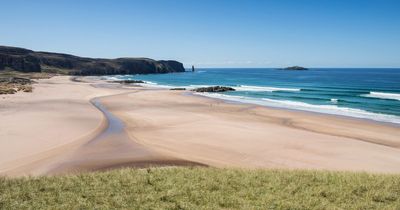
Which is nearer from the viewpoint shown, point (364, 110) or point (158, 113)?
point (158, 113)

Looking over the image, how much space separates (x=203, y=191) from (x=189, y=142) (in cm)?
993

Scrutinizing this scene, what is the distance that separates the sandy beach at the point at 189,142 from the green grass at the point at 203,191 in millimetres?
3890

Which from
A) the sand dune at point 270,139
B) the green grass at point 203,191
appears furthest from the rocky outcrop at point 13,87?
the green grass at point 203,191

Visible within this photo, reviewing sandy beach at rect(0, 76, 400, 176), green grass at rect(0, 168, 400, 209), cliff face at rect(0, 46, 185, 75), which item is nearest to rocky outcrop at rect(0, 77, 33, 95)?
sandy beach at rect(0, 76, 400, 176)

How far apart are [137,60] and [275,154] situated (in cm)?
15126

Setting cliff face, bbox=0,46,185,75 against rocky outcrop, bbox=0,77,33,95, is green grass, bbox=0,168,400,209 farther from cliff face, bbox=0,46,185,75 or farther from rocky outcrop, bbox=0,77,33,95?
cliff face, bbox=0,46,185,75

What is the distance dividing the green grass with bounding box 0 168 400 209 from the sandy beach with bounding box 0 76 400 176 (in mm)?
3890

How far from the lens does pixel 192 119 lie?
28.9m

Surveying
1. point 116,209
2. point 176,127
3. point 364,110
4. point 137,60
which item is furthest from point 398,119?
point 137,60

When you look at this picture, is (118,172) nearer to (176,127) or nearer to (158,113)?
(176,127)

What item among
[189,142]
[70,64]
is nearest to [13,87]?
[189,142]

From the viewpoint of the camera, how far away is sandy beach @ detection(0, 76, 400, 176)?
15953 millimetres

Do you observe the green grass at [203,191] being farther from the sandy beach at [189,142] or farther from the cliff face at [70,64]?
the cliff face at [70,64]

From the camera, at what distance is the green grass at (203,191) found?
903 cm
